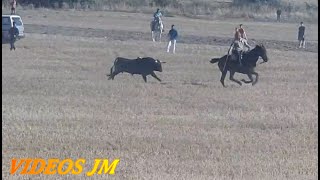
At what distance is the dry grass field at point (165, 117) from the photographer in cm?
1315

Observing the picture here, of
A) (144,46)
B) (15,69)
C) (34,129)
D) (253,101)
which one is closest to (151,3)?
(144,46)

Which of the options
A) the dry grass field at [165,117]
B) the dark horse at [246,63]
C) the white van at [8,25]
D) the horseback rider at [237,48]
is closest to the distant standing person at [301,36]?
the dry grass field at [165,117]

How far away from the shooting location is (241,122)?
702 inches

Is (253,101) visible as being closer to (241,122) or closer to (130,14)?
(241,122)

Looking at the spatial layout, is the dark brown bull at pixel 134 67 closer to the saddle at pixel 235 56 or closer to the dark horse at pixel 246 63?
the dark horse at pixel 246 63

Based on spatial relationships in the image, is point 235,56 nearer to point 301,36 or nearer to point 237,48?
point 237,48

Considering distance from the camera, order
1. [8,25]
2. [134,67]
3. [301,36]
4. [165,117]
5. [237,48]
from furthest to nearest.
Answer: [301,36]
[8,25]
[237,48]
[134,67]
[165,117]

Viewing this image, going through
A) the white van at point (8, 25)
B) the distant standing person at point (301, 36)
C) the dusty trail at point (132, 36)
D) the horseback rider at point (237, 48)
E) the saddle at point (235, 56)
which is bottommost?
the dusty trail at point (132, 36)

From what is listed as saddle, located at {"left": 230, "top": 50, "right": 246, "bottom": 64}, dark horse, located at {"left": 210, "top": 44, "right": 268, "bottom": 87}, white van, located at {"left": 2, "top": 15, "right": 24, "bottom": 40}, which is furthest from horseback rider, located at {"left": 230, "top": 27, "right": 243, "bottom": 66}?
white van, located at {"left": 2, "top": 15, "right": 24, "bottom": 40}

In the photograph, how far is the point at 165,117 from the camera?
727 inches

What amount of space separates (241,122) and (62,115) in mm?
3177

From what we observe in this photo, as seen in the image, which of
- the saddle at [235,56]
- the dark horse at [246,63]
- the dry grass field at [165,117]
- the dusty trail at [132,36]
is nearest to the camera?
the dry grass field at [165,117]

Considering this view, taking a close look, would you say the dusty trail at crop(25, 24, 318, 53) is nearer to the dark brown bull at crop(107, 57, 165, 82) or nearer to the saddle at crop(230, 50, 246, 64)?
the saddle at crop(230, 50, 246, 64)

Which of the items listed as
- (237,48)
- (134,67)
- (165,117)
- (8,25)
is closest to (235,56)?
(237,48)
